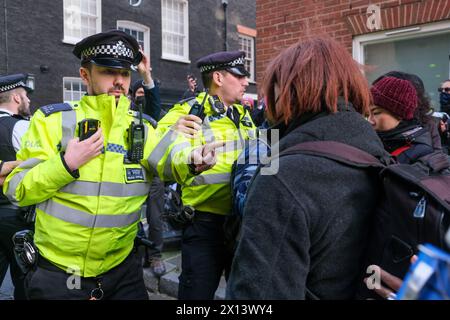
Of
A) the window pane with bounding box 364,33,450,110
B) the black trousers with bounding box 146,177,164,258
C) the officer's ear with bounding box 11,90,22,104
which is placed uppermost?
the window pane with bounding box 364,33,450,110

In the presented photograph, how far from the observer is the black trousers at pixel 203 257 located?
2.65 meters

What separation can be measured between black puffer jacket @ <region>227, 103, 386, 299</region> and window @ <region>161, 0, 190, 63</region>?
45.9 ft

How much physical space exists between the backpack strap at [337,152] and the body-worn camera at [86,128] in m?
1.03

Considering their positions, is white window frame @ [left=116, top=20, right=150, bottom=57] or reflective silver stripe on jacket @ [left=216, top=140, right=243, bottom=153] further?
white window frame @ [left=116, top=20, right=150, bottom=57]

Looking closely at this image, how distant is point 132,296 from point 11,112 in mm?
2297

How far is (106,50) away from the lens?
6.89ft

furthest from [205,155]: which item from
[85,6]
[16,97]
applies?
[85,6]

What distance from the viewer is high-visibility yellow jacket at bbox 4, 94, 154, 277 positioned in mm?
1919

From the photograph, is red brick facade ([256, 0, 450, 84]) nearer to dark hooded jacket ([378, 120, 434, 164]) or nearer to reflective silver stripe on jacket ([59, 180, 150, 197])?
dark hooded jacket ([378, 120, 434, 164])

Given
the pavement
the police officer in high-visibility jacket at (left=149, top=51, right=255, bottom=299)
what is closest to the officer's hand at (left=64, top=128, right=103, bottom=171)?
the police officer in high-visibility jacket at (left=149, top=51, right=255, bottom=299)

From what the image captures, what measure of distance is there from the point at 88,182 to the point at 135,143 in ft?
1.04

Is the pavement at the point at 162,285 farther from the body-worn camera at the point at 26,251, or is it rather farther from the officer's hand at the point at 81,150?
the officer's hand at the point at 81,150
